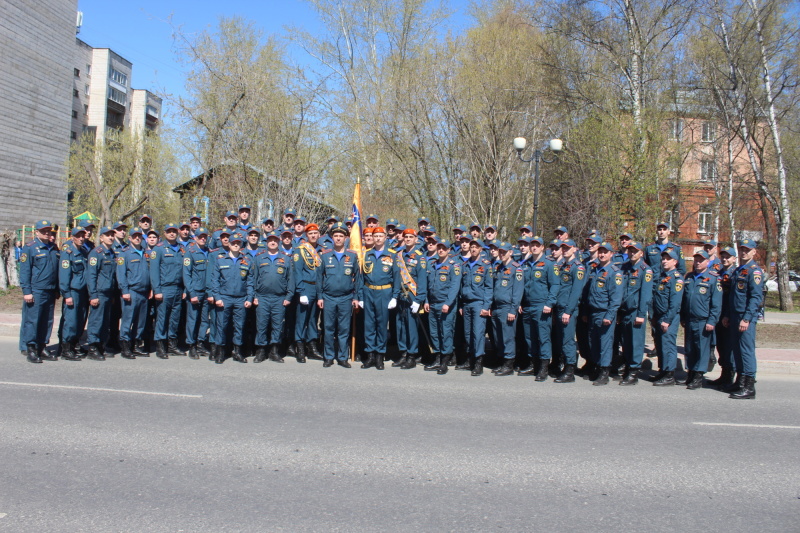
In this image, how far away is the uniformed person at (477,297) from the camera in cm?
937

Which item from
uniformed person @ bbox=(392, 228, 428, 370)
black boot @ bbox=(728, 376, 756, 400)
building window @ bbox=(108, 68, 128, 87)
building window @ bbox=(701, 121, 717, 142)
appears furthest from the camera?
building window @ bbox=(108, 68, 128, 87)

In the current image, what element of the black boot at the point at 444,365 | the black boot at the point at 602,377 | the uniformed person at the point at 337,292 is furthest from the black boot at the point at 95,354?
the black boot at the point at 602,377

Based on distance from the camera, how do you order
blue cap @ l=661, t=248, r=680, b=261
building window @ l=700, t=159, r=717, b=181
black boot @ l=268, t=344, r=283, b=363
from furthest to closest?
building window @ l=700, t=159, r=717, b=181
black boot @ l=268, t=344, r=283, b=363
blue cap @ l=661, t=248, r=680, b=261

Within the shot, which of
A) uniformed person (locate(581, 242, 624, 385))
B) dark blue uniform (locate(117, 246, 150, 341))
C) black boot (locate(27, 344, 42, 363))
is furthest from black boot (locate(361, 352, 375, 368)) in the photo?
black boot (locate(27, 344, 42, 363))

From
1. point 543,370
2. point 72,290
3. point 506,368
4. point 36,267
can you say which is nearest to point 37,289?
point 36,267

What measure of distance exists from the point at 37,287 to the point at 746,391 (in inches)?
389

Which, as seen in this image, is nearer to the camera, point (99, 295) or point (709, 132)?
point (99, 295)

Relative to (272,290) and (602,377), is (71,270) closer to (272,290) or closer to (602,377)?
(272,290)

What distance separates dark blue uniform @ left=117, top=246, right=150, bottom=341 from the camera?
9617 mm

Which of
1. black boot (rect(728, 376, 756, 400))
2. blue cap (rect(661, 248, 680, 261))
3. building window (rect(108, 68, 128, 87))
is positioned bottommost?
black boot (rect(728, 376, 756, 400))

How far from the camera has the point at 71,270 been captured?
930cm

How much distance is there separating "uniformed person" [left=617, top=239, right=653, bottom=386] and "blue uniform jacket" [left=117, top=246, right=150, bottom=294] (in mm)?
7171

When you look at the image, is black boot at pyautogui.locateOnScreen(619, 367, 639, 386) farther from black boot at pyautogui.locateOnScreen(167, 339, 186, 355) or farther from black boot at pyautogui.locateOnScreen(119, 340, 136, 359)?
black boot at pyautogui.locateOnScreen(119, 340, 136, 359)

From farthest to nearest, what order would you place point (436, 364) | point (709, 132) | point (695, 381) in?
point (709, 132) → point (436, 364) → point (695, 381)
